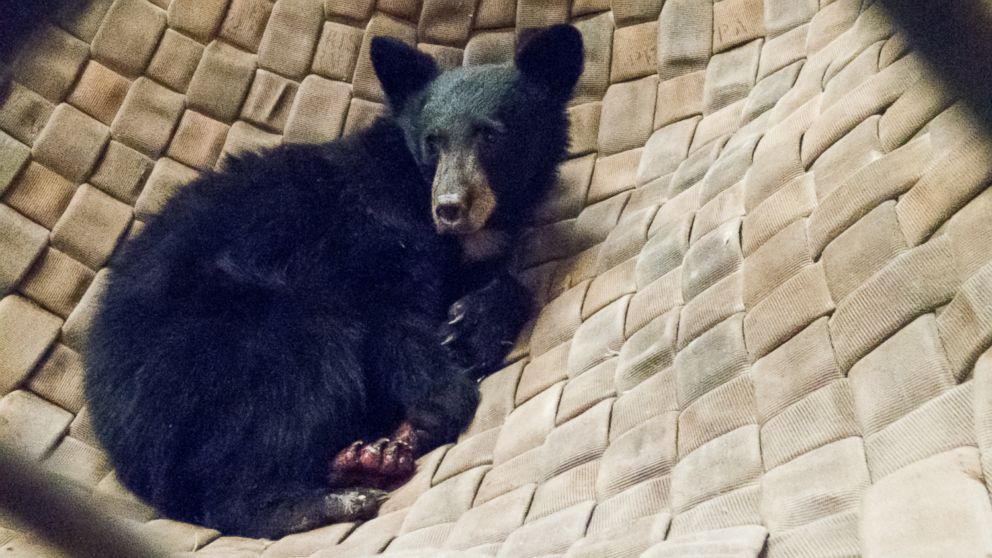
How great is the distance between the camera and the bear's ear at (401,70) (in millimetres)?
3336

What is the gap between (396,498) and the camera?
7.88 feet

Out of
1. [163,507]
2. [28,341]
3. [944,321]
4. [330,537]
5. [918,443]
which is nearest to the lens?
[918,443]

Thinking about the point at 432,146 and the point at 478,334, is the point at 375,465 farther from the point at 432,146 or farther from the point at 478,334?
the point at 432,146

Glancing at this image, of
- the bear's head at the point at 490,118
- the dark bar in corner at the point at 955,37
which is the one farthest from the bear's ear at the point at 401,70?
the dark bar in corner at the point at 955,37

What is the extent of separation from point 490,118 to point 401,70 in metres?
0.41

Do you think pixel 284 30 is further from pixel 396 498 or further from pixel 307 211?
pixel 396 498

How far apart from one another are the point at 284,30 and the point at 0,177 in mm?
1079

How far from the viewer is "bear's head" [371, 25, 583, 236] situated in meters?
3.14

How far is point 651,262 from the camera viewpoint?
2.50 metres

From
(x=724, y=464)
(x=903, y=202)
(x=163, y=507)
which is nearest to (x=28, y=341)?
(x=163, y=507)

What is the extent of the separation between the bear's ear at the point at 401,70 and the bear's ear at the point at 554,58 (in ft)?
1.05

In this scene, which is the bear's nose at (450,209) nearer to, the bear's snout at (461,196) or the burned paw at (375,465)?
the bear's snout at (461,196)

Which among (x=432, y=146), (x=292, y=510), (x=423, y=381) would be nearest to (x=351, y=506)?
(x=292, y=510)

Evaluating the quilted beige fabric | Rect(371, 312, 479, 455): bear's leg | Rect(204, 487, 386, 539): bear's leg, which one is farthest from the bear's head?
Rect(204, 487, 386, 539): bear's leg
